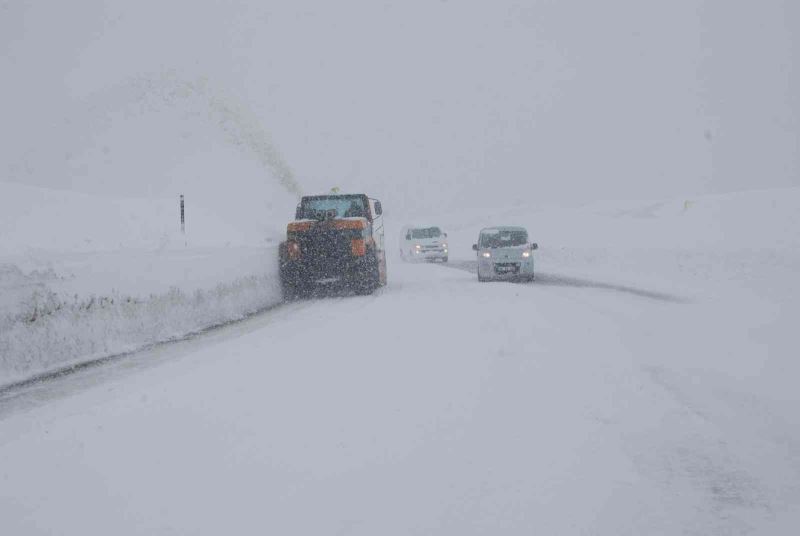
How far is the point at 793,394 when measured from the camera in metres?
6.15

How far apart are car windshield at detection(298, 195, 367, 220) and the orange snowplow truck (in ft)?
2.63

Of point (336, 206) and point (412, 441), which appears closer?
point (412, 441)

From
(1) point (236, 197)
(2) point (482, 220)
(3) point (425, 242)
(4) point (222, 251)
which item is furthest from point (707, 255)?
(2) point (482, 220)

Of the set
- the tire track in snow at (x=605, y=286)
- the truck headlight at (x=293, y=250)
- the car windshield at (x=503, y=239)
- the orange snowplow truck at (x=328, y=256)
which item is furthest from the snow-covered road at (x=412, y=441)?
the car windshield at (x=503, y=239)

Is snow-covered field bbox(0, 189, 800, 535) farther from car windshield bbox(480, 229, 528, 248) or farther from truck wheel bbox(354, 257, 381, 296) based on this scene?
car windshield bbox(480, 229, 528, 248)

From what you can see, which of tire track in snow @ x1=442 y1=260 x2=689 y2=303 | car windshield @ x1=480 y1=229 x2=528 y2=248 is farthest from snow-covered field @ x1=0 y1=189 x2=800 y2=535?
car windshield @ x1=480 y1=229 x2=528 y2=248

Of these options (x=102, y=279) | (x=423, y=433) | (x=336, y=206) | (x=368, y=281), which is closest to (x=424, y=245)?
(x=336, y=206)

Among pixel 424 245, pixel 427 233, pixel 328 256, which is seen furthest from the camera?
pixel 427 233

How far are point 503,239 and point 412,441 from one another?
1764 centimetres

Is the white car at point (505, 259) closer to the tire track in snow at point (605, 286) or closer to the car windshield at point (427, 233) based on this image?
the tire track in snow at point (605, 286)

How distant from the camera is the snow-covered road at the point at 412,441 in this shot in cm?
354

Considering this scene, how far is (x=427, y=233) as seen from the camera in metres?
36.3

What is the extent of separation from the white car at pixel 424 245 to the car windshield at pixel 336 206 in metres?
17.4

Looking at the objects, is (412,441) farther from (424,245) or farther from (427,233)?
(427,233)
